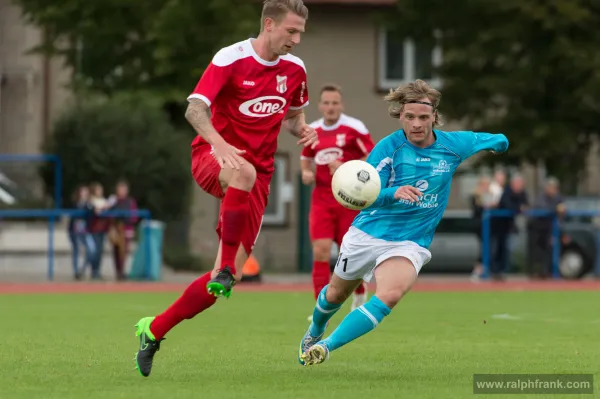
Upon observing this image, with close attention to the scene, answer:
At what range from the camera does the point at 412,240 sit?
875 cm

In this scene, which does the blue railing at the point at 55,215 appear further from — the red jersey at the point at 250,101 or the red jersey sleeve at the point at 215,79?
the red jersey sleeve at the point at 215,79

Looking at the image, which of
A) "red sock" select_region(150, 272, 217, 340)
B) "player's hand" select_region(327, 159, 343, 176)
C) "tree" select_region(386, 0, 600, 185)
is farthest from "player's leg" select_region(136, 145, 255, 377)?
"tree" select_region(386, 0, 600, 185)

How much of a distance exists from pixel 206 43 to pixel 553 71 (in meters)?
7.07

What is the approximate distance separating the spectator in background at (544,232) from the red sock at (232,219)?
18414 millimetres

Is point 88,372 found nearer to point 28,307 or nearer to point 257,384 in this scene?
point 257,384

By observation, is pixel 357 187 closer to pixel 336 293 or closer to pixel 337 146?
pixel 336 293

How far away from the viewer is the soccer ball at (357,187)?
329 inches

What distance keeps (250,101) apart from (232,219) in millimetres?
842

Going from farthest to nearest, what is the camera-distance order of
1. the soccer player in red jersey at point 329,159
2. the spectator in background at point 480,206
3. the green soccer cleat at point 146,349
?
the spectator in background at point 480,206
the soccer player in red jersey at point 329,159
the green soccer cleat at point 146,349

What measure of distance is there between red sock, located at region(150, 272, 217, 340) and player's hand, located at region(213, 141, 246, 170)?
762mm

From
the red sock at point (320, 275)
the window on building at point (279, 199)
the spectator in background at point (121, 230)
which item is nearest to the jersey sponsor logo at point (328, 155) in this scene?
the red sock at point (320, 275)

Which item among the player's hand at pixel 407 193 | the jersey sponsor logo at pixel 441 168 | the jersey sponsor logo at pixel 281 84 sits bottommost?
the player's hand at pixel 407 193

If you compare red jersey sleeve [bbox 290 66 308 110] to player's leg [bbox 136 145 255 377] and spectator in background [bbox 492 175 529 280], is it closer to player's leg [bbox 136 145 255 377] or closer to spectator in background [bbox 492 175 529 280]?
player's leg [bbox 136 145 255 377]

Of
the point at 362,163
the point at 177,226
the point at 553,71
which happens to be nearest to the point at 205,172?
the point at 362,163
